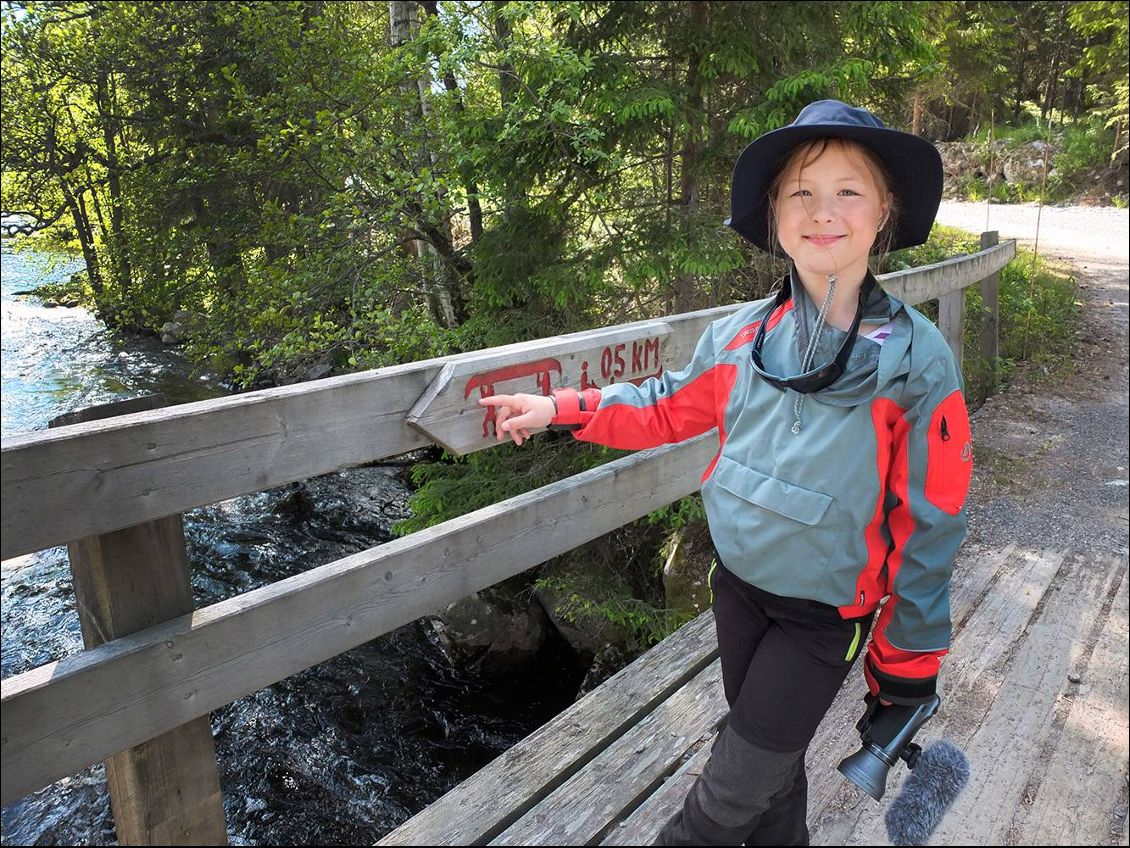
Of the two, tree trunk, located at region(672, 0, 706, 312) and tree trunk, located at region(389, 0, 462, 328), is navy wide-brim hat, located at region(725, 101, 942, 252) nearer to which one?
tree trunk, located at region(672, 0, 706, 312)

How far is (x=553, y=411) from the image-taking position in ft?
7.00

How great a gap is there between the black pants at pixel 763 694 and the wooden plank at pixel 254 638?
0.70 meters

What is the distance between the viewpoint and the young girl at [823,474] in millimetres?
1689

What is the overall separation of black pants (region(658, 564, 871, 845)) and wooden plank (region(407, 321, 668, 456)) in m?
0.75

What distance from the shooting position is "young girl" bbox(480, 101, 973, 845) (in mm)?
1689

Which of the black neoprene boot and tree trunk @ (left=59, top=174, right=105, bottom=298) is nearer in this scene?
the black neoprene boot

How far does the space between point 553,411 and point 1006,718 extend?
1784 mm

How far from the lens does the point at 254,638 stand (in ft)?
5.88

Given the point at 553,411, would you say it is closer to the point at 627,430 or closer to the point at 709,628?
the point at 627,430

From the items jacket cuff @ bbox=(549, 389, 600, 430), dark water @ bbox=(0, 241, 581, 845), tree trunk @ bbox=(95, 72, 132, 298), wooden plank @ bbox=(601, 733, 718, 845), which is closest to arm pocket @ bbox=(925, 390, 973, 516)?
jacket cuff @ bbox=(549, 389, 600, 430)

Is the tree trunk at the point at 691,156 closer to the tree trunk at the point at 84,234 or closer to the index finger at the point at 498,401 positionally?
the index finger at the point at 498,401

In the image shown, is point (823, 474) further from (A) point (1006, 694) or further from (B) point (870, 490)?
(A) point (1006, 694)

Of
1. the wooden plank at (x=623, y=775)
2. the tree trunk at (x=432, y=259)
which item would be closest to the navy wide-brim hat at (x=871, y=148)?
the wooden plank at (x=623, y=775)

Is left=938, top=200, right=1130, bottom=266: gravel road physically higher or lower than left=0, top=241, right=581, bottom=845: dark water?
higher
